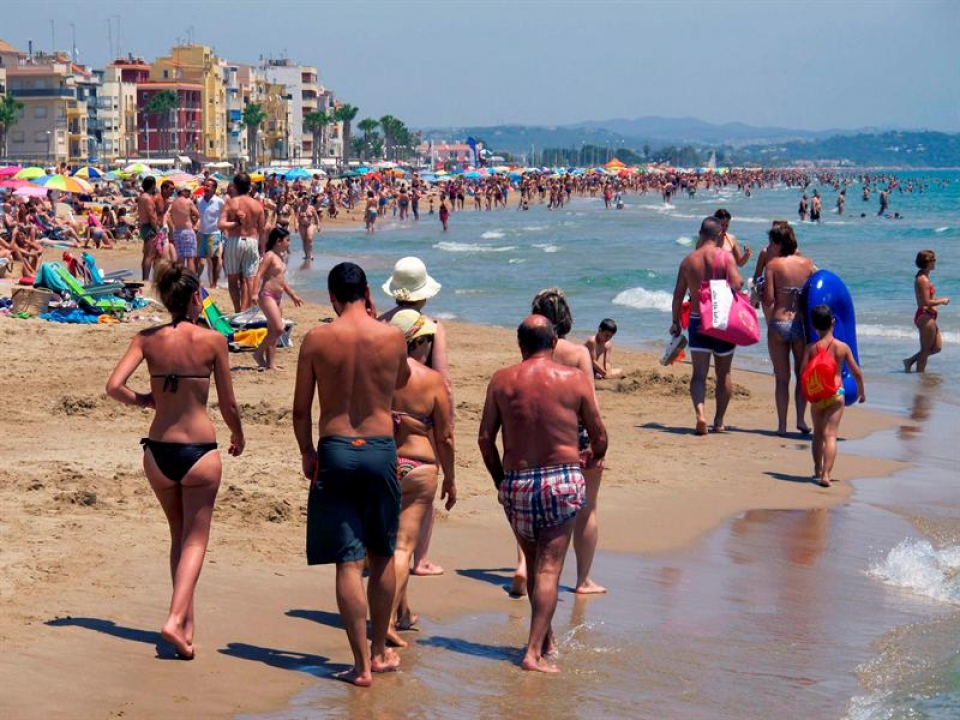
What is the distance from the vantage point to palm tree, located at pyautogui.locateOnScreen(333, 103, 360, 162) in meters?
156

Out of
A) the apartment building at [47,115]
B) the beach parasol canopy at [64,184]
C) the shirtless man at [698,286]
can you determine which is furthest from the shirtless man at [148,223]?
the apartment building at [47,115]

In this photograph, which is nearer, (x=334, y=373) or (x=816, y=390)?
(x=334, y=373)

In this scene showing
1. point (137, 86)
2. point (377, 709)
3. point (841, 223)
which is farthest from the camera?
point (137, 86)

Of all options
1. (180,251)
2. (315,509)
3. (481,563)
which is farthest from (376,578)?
(180,251)

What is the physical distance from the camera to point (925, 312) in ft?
45.3

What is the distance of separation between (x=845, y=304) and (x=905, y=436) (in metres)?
1.84

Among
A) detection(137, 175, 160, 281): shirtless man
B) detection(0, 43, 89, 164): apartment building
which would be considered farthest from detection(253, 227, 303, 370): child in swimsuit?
detection(0, 43, 89, 164): apartment building

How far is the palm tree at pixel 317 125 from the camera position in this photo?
482ft

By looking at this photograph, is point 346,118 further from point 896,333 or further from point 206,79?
point 896,333

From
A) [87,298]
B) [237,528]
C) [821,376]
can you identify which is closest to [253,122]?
[87,298]

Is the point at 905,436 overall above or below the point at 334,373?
below

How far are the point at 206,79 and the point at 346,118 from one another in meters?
37.4

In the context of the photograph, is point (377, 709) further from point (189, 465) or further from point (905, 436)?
point (905, 436)

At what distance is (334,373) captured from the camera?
15.3 feet
